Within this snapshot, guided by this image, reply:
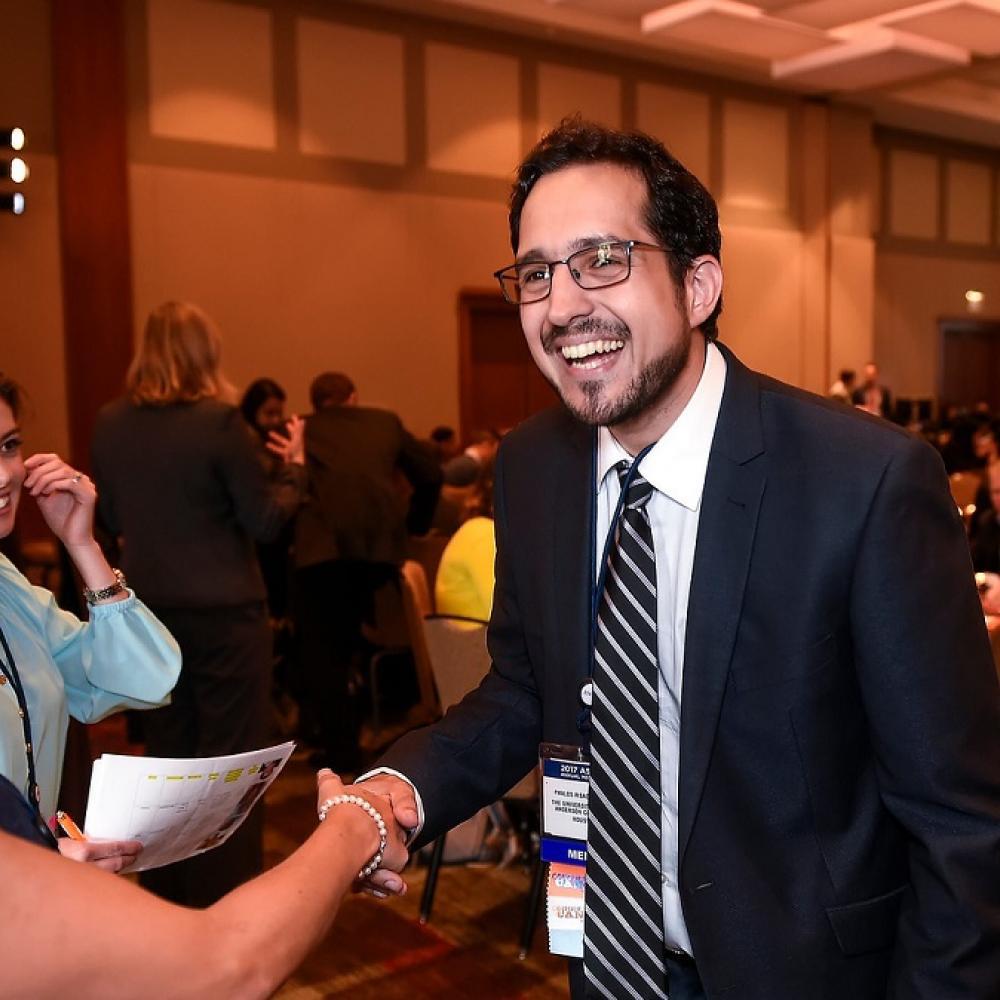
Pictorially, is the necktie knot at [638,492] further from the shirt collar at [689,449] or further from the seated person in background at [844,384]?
the seated person in background at [844,384]

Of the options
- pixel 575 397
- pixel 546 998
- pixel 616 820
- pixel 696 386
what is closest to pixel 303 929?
pixel 616 820

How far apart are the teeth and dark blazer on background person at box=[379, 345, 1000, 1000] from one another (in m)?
0.16

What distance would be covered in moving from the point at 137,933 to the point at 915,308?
1529cm

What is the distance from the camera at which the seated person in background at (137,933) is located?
3.13 ft

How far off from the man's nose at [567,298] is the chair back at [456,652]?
6.31 feet

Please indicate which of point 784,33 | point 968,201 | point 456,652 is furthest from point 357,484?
point 968,201

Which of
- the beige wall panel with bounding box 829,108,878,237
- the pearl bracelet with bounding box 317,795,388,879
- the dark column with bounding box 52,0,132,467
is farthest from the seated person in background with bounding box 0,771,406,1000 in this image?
the beige wall panel with bounding box 829,108,878,237

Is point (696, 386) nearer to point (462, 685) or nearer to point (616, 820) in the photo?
point (616, 820)

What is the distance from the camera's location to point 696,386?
1.53 metres

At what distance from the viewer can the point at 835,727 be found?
1.38 m

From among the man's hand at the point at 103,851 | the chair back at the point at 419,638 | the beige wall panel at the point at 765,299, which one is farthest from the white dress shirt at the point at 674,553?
the beige wall panel at the point at 765,299

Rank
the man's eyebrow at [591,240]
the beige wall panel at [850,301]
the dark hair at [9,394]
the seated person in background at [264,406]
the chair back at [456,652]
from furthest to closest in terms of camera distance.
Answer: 1. the beige wall panel at [850,301]
2. the seated person in background at [264,406]
3. the chair back at [456,652]
4. the dark hair at [9,394]
5. the man's eyebrow at [591,240]

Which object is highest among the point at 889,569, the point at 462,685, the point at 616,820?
the point at 889,569

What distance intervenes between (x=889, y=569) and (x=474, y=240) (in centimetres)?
926
